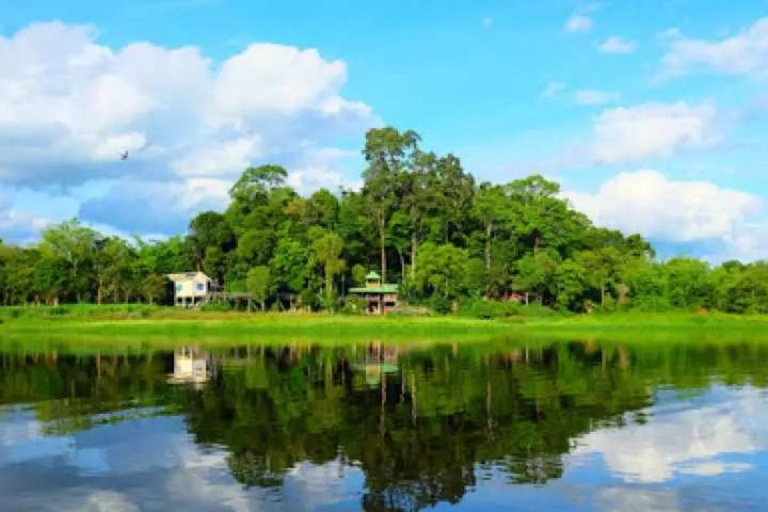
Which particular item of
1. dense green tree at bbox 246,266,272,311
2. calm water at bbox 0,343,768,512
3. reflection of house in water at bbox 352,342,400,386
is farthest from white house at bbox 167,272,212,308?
calm water at bbox 0,343,768,512

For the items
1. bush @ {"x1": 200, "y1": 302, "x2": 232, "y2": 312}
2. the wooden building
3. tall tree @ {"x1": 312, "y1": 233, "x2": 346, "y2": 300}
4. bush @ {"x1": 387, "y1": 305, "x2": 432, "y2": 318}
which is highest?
tall tree @ {"x1": 312, "y1": 233, "x2": 346, "y2": 300}

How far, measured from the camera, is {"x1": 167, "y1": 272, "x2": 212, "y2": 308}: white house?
→ 100188mm

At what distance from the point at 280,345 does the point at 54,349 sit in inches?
615

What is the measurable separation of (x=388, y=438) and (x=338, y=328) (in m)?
50.6

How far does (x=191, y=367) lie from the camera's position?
41.6 meters

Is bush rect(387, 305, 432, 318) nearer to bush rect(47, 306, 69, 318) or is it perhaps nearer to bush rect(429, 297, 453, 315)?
bush rect(429, 297, 453, 315)

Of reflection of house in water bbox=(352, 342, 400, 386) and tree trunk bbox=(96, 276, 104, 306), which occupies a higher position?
tree trunk bbox=(96, 276, 104, 306)

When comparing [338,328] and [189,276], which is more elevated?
[189,276]

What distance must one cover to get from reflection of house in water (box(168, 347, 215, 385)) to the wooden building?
36.5 meters

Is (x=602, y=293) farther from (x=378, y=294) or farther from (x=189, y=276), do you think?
(x=189, y=276)

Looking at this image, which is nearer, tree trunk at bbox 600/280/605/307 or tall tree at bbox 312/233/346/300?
tall tree at bbox 312/233/346/300

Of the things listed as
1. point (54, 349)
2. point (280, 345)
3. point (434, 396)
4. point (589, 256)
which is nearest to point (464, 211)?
point (589, 256)

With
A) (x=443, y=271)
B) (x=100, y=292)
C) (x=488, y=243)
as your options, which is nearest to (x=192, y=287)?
(x=100, y=292)

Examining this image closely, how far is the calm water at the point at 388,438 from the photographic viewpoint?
50.8 ft
